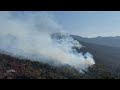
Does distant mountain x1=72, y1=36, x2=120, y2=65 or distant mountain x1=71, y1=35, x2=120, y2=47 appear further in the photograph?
distant mountain x1=72, y1=36, x2=120, y2=65

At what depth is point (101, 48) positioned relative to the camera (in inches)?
211

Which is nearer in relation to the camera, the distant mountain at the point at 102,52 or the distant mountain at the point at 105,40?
the distant mountain at the point at 105,40

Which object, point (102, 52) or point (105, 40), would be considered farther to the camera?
point (102, 52)
